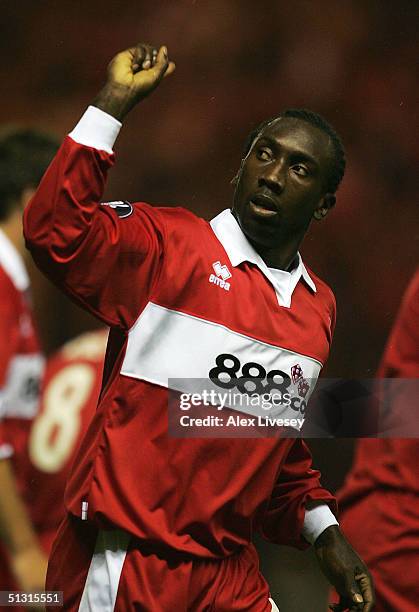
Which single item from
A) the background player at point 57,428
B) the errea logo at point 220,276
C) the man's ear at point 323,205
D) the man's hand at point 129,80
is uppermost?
the man's hand at point 129,80

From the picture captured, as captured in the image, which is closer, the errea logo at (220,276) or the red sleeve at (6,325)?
the errea logo at (220,276)

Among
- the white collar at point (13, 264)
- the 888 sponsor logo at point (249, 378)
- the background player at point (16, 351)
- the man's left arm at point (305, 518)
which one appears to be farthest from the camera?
the white collar at point (13, 264)

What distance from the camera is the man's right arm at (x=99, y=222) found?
1.14 meters

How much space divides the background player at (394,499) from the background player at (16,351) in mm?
526

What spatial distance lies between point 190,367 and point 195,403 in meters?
0.04

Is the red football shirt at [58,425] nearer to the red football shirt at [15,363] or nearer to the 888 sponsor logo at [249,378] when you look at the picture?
the red football shirt at [15,363]

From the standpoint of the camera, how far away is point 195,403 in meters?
1.33

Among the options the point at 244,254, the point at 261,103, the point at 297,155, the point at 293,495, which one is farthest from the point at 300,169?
the point at 261,103

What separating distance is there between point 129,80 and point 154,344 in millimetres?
315

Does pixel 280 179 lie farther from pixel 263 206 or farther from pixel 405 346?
pixel 405 346

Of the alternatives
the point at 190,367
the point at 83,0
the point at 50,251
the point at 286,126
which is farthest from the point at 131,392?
the point at 83,0

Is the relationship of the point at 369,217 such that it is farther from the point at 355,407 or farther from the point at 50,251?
the point at 50,251

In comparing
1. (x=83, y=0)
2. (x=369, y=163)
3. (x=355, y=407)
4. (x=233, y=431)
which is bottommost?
(x=355, y=407)

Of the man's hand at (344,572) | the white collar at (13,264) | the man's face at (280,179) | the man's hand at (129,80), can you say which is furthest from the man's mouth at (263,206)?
the white collar at (13,264)
